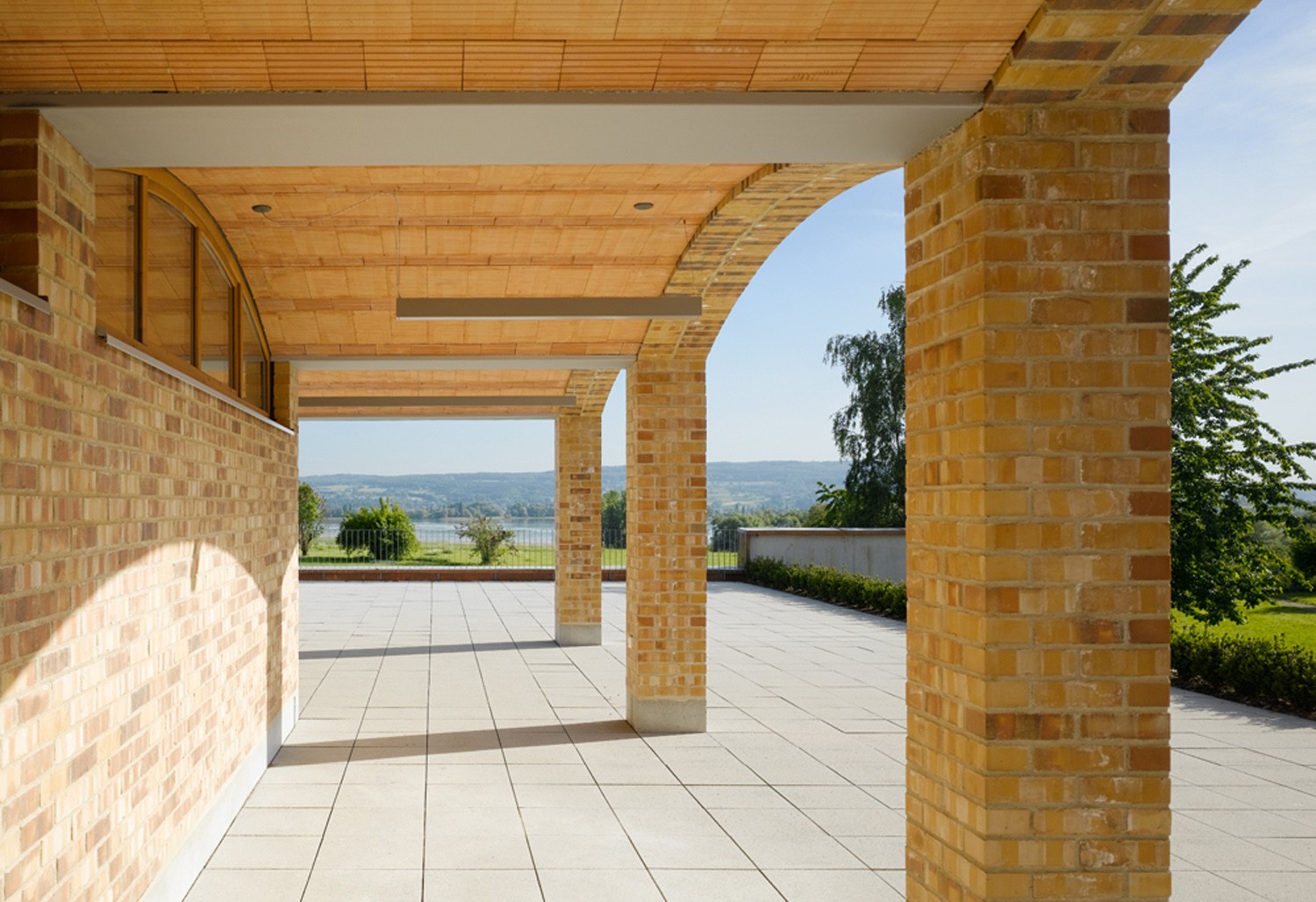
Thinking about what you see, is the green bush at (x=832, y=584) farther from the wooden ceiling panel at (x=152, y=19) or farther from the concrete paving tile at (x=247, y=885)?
the wooden ceiling panel at (x=152, y=19)

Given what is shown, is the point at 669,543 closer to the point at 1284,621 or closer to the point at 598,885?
the point at 598,885

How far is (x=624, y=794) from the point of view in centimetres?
722

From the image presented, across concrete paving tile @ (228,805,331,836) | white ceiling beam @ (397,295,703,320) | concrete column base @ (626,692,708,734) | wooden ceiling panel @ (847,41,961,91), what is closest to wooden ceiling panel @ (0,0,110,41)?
wooden ceiling panel @ (847,41,961,91)

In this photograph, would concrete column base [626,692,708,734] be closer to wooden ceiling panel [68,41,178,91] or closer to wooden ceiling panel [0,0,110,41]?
wooden ceiling panel [68,41,178,91]

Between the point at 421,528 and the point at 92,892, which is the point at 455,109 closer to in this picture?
the point at 92,892

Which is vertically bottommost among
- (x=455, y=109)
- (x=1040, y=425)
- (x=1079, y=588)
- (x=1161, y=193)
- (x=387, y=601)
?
(x=387, y=601)

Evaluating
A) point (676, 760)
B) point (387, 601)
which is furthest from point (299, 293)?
point (387, 601)

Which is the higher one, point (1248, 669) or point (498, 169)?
point (498, 169)

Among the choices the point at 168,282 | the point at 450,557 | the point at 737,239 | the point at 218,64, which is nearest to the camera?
the point at 218,64

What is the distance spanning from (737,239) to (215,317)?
9.80ft

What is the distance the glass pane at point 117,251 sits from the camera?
435cm

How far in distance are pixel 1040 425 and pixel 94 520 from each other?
119 inches

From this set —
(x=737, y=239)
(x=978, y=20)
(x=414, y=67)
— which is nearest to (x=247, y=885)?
(x=414, y=67)

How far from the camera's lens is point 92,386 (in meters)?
3.96
